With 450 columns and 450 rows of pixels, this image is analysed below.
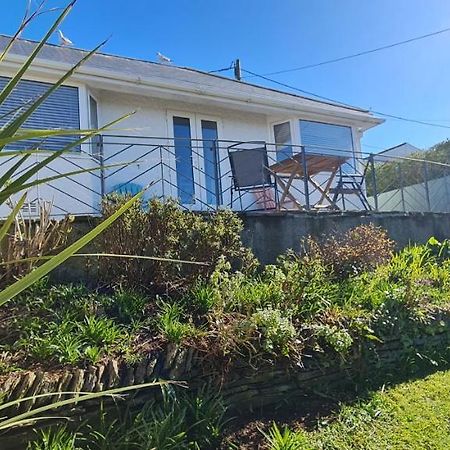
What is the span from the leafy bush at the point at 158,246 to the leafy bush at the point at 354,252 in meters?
1.52

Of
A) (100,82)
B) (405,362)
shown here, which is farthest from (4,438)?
(100,82)

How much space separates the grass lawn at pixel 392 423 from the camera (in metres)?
2.96

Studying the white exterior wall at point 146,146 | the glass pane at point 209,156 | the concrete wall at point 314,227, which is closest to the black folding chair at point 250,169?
the white exterior wall at point 146,146

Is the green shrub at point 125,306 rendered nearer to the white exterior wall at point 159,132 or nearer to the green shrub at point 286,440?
the green shrub at point 286,440

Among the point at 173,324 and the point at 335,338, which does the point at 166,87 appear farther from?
the point at 335,338

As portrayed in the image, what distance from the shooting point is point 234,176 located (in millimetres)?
7188

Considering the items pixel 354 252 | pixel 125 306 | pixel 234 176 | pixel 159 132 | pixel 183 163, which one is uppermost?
pixel 159 132

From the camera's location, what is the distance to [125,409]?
2.90 m

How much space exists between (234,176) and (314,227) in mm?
1728

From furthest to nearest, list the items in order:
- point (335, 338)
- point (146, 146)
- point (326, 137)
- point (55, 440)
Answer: point (326, 137), point (146, 146), point (335, 338), point (55, 440)

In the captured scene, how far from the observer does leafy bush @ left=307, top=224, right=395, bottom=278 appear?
5254 millimetres

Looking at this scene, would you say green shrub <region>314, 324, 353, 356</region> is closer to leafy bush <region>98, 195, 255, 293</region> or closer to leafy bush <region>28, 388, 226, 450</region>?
leafy bush <region>28, 388, 226, 450</region>

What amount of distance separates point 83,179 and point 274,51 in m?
8.10

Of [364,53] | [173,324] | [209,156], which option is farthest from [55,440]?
[364,53]
